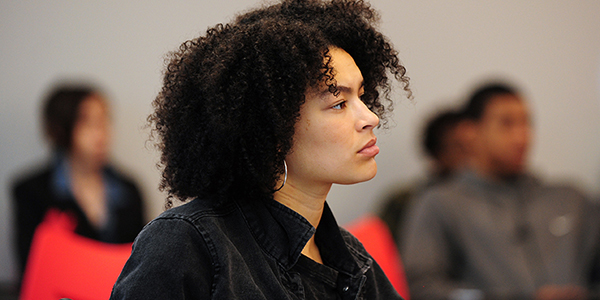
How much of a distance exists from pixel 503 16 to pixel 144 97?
2.08m

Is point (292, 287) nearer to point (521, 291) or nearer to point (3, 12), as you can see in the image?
point (521, 291)

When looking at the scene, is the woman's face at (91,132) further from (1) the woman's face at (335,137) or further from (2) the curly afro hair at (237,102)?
(1) the woman's face at (335,137)

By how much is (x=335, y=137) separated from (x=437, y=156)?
7.72ft

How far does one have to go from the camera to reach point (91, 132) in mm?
2604

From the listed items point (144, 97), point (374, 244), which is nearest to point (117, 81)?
point (144, 97)

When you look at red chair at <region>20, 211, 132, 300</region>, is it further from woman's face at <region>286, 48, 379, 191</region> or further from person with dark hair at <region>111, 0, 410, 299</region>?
woman's face at <region>286, 48, 379, 191</region>

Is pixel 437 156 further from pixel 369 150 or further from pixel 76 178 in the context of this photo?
pixel 369 150

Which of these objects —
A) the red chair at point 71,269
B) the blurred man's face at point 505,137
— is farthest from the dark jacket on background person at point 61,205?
the blurred man's face at point 505,137

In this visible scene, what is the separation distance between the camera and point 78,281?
3.95 ft

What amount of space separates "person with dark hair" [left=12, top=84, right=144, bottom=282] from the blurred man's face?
166cm

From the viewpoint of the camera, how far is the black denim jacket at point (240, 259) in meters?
0.77

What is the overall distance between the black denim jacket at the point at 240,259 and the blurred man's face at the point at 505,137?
1586 millimetres

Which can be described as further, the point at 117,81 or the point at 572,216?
the point at 117,81

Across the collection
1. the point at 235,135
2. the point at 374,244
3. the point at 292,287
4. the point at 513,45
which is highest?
the point at 513,45
